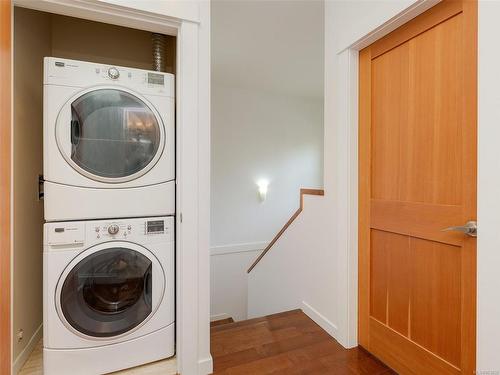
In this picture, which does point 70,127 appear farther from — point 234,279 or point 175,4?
point 234,279

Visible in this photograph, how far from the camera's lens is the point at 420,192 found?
4.94 feet

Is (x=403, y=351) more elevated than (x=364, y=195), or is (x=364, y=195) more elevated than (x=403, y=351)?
(x=364, y=195)

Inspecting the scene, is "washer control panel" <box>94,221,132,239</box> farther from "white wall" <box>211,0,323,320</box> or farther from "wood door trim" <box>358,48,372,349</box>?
"white wall" <box>211,0,323,320</box>

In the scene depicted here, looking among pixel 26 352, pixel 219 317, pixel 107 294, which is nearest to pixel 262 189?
pixel 219 317

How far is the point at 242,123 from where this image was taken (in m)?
4.33

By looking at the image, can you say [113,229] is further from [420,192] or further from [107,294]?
[420,192]

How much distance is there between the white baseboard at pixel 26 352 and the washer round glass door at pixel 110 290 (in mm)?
420

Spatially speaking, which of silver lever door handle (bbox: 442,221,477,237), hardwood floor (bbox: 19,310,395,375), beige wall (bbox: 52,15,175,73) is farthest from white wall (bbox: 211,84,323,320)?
silver lever door handle (bbox: 442,221,477,237)

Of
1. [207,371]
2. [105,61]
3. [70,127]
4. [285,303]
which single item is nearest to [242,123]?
[105,61]

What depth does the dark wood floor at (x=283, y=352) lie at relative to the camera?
5.47ft

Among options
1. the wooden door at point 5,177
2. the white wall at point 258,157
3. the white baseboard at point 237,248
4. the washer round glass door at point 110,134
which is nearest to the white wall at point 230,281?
the white baseboard at point 237,248

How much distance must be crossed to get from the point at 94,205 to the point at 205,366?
111 cm

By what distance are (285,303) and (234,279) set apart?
1705 millimetres

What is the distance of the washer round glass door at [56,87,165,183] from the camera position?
1531 millimetres
